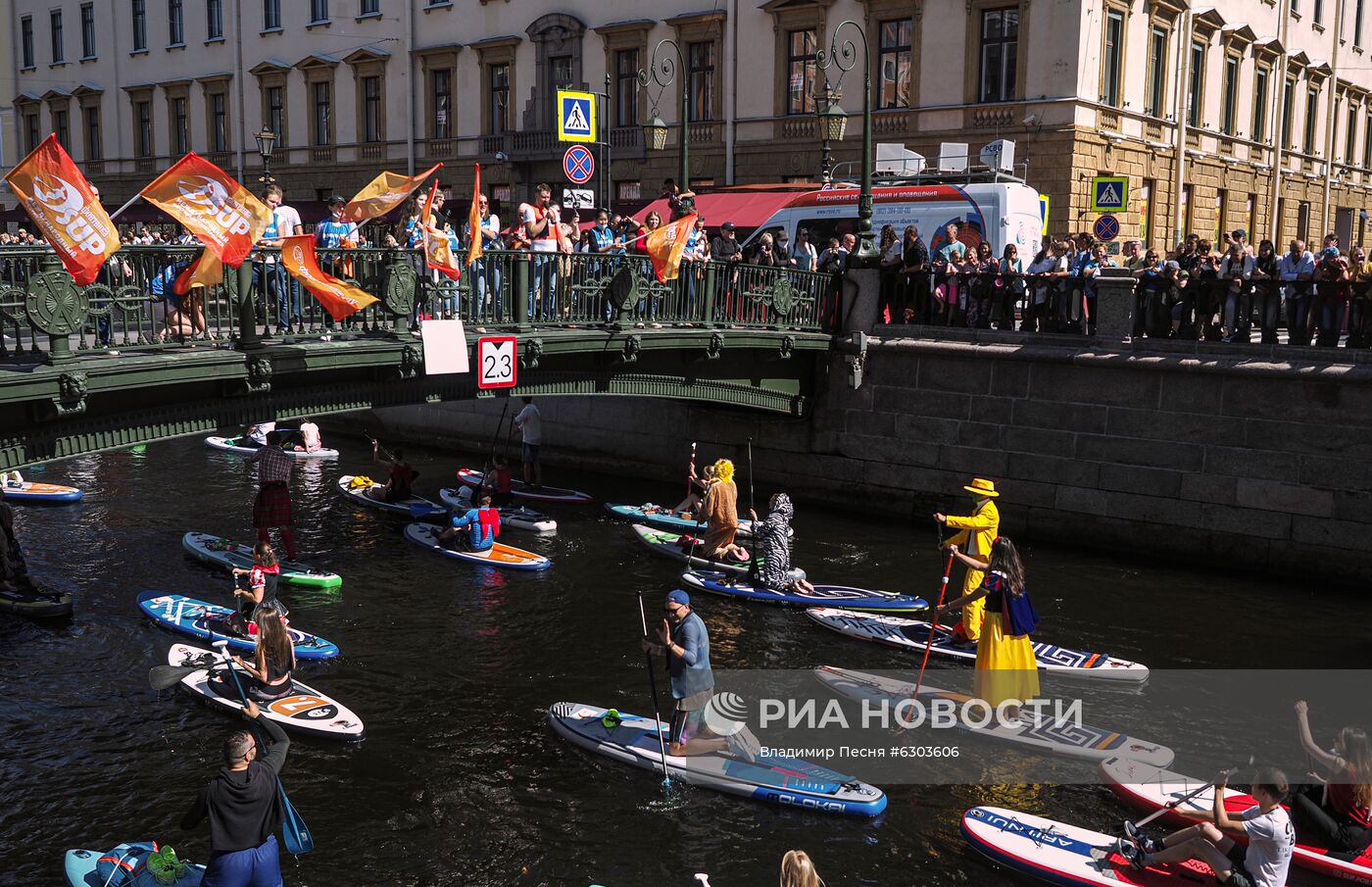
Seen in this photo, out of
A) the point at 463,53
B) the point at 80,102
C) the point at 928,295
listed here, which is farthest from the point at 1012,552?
the point at 80,102

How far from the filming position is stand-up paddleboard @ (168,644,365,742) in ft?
40.5

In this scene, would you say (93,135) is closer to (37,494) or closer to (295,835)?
(37,494)

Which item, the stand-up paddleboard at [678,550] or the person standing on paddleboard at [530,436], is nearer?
the stand-up paddleboard at [678,550]

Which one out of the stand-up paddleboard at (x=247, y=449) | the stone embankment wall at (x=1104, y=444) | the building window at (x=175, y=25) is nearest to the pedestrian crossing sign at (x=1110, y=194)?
the stone embankment wall at (x=1104, y=444)

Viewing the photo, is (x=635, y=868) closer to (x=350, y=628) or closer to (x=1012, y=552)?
(x=1012, y=552)

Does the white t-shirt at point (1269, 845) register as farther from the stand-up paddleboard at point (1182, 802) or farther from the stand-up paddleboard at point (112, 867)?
the stand-up paddleboard at point (112, 867)

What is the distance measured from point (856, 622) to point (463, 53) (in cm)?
3107

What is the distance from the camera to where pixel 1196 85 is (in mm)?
35062

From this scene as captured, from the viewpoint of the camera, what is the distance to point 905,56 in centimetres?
3253

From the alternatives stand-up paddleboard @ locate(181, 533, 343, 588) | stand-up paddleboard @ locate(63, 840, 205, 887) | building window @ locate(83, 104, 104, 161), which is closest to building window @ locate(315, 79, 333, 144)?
building window @ locate(83, 104, 104, 161)

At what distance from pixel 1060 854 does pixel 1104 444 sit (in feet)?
35.1

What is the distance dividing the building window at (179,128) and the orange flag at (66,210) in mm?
41842

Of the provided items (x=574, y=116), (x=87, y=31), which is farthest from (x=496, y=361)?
(x=87, y=31)

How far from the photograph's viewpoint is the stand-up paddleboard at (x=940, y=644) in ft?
46.6
